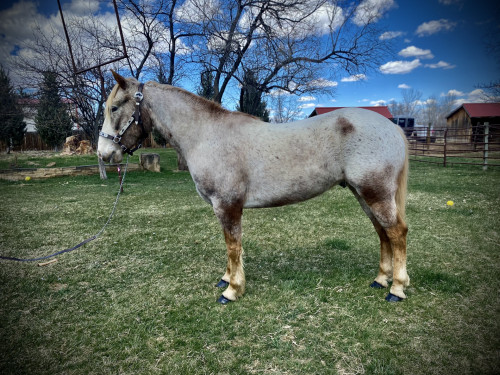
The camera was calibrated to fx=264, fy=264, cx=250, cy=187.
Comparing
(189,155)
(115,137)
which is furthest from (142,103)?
(189,155)

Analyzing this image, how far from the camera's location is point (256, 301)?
2.98 meters

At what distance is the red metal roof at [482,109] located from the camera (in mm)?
26500

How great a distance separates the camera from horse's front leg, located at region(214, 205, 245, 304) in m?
2.97

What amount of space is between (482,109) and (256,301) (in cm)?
3570

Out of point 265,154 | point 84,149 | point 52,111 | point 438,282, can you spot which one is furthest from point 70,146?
point 438,282

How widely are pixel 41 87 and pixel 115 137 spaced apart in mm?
12704

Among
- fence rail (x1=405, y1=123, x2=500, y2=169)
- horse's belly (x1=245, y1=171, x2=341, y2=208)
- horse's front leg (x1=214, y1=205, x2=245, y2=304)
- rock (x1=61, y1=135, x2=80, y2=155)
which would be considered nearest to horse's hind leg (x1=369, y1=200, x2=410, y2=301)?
horse's belly (x1=245, y1=171, x2=341, y2=208)

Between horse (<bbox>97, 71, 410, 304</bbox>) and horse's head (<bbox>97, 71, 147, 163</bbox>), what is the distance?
1 cm

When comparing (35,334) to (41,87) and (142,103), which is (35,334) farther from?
(41,87)

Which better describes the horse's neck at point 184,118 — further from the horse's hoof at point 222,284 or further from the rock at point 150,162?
the rock at point 150,162

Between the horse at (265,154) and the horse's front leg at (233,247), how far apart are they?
0.04 feet

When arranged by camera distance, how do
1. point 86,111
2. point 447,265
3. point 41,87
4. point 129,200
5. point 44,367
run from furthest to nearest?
point 86,111, point 41,87, point 129,200, point 447,265, point 44,367

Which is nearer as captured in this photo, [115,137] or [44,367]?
[44,367]

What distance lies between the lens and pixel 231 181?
2.90m
